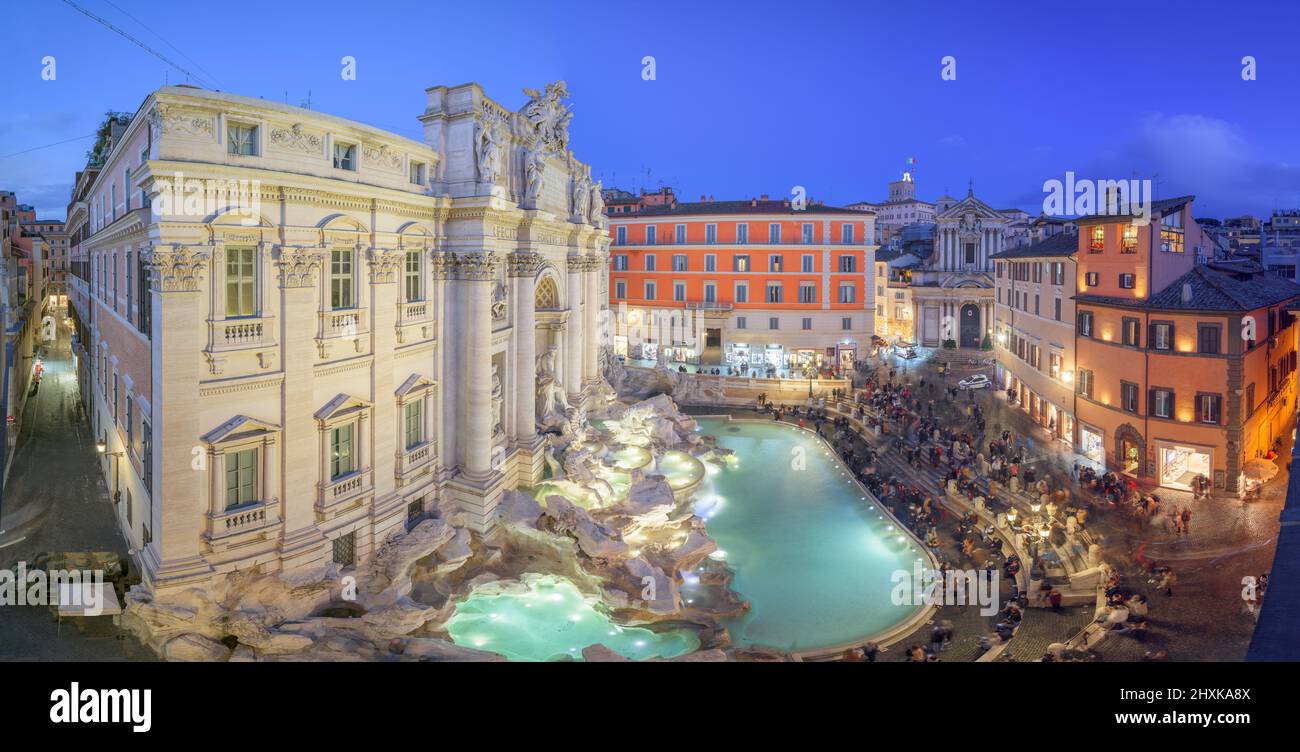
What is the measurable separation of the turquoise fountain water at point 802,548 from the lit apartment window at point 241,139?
1510 centimetres

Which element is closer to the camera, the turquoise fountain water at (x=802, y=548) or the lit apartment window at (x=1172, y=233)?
the turquoise fountain water at (x=802, y=548)

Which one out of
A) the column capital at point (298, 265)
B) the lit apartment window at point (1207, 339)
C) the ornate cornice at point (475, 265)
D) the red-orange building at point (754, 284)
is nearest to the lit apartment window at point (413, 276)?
the ornate cornice at point (475, 265)

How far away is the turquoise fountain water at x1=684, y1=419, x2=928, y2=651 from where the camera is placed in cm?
1839

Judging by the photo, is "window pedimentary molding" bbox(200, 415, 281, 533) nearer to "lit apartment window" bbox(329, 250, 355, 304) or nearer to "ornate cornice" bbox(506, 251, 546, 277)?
"lit apartment window" bbox(329, 250, 355, 304)

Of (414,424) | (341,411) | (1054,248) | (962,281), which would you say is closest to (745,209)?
(962,281)


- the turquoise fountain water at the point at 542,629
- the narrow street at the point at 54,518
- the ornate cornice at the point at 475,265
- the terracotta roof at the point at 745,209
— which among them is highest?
the terracotta roof at the point at 745,209

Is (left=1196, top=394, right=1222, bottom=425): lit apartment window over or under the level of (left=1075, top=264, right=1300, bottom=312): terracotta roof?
under

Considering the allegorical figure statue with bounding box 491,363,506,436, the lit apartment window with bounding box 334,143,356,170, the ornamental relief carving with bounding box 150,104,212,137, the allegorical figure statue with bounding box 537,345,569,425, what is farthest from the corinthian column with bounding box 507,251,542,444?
the ornamental relief carving with bounding box 150,104,212,137

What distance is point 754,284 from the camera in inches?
2126

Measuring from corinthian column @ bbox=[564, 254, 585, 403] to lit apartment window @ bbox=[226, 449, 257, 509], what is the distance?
60.4ft

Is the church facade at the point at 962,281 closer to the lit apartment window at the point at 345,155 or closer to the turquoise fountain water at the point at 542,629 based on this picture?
the turquoise fountain water at the point at 542,629

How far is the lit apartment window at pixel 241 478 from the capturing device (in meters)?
14.8

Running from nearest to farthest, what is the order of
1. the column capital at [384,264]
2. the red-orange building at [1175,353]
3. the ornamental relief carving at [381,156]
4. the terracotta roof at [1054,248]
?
the ornamental relief carving at [381,156] < the column capital at [384,264] < the red-orange building at [1175,353] < the terracotta roof at [1054,248]

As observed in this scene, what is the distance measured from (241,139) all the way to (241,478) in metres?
6.94
